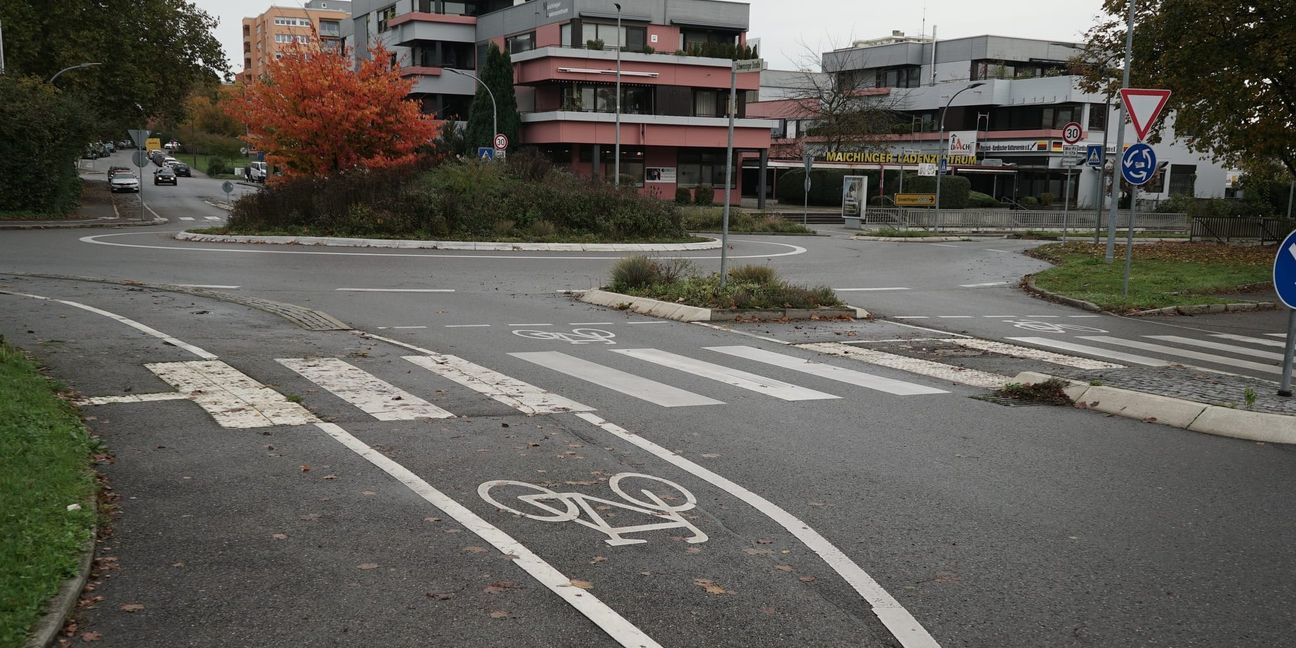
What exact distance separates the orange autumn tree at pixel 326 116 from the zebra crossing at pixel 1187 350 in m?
24.1

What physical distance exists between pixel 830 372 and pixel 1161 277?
14.9m

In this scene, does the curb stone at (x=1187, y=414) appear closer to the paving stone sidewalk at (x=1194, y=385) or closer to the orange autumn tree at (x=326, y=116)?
the paving stone sidewalk at (x=1194, y=385)

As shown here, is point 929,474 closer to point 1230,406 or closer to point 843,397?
point 843,397

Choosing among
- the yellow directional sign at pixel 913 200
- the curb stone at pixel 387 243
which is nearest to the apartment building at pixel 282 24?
the yellow directional sign at pixel 913 200

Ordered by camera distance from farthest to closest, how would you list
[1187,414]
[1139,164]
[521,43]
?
[521,43], [1139,164], [1187,414]

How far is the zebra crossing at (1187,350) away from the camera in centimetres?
1224

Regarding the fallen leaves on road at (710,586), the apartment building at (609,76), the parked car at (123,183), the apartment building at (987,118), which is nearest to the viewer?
the fallen leaves on road at (710,586)

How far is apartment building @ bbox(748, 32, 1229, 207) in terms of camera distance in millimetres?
74500

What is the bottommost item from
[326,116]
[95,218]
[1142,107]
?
[95,218]

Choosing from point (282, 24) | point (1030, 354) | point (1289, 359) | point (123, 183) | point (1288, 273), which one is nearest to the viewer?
point (1288, 273)

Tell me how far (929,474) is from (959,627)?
2.45 meters

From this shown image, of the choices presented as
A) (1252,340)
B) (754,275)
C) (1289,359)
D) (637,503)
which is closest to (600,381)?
(637,503)

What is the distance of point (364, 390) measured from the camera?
8992 mm

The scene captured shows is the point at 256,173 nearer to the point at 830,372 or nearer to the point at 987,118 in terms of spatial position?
the point at 987,118
